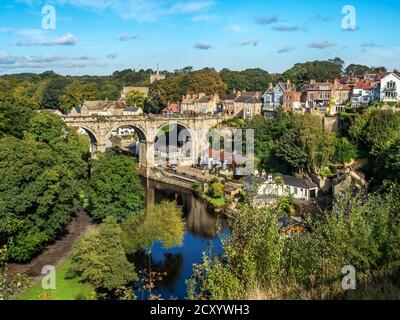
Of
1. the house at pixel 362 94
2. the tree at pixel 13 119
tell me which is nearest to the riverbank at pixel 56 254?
the tree at pixel 13 119

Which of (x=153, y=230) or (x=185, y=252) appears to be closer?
(x=153, y=230)

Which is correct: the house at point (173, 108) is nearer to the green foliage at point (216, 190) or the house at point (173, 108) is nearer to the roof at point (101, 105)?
the roof at point (101, 105)

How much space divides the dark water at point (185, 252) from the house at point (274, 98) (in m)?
20.5

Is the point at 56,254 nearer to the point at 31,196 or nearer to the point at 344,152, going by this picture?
the point at 31,196

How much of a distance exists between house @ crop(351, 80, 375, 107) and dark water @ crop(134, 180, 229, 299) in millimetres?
21176

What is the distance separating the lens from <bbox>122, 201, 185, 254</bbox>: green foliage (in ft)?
76.0

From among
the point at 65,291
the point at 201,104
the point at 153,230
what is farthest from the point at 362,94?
the point at 65,291

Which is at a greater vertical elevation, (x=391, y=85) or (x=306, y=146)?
(x=391, y=85)

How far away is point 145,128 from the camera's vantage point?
4959 cm

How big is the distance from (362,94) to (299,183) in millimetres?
17561

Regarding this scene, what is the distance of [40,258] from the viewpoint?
23.3 meters

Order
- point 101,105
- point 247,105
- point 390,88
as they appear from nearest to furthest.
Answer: point 390,88, point 247,105, point 101,105
